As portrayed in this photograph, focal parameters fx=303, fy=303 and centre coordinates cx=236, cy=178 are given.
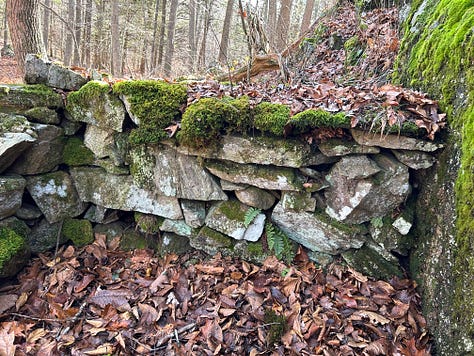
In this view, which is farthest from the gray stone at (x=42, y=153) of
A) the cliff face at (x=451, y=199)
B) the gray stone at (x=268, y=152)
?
the cliff face at (x=451, y=199)

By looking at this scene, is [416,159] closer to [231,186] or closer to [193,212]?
[231,186]

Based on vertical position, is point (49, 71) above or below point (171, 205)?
above

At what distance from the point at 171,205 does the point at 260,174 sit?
1.17 metres

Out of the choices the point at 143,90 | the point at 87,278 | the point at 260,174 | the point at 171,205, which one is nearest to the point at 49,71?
the point at 143,90

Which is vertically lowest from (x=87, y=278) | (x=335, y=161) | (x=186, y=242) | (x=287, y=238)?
(x=87, y=278)

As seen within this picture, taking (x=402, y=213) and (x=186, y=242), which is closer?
(x=402, y=213)

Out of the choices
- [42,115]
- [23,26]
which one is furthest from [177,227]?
[23,26]

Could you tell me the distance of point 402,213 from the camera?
3004mm

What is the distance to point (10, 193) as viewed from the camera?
345 cm

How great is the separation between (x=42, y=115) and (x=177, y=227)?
2.13 meters

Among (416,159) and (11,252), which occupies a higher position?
(416,159)

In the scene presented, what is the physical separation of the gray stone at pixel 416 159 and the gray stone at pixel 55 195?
12.5 feet

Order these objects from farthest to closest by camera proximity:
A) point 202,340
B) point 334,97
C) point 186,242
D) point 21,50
→ 1. point 21,50
2. point 186,242
3. point 334,97
4. point 202,340

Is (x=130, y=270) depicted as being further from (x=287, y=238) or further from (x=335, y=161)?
(x=335, y=161)
